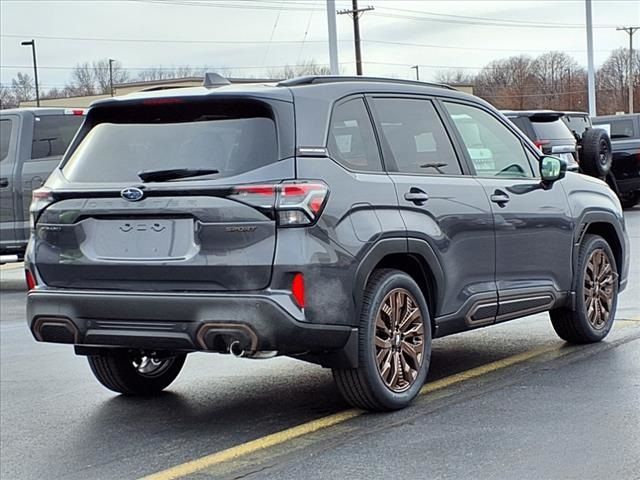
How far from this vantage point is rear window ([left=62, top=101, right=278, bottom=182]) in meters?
5.53

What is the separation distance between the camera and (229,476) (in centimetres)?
493

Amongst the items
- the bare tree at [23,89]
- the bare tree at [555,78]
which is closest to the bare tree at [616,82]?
the bare tree at [555,78]

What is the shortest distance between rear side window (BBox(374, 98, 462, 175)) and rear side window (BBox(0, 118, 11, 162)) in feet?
28.3

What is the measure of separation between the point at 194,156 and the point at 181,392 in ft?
6.25

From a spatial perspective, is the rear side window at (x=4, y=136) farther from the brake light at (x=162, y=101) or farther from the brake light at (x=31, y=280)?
the brake light at (x=162, y=101)

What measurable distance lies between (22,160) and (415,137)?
8.62 meters

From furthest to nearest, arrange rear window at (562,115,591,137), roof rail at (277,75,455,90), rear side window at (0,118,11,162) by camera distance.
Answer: rear window at (562,115,591,137)
rear side window at (0,118,11,162)
roof rail at (277,75,455,90)

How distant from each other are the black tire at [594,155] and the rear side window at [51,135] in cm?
931

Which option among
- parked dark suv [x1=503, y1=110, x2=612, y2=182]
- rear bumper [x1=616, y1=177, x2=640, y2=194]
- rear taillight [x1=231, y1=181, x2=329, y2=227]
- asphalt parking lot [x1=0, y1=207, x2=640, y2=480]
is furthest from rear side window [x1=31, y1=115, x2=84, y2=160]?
rear bumper [x1=616, y1=177, x2=640, y2=194]

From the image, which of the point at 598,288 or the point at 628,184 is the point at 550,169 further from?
the point at 628,184

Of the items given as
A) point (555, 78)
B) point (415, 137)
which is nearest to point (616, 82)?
point (555, 78)

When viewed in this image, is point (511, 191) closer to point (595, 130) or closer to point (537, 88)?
point (595, 130)

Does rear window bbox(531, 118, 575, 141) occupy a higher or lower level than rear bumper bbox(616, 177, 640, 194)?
higher

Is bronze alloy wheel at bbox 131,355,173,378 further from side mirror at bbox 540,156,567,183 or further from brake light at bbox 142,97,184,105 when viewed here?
side mirror at bbox 540,156,567,183
